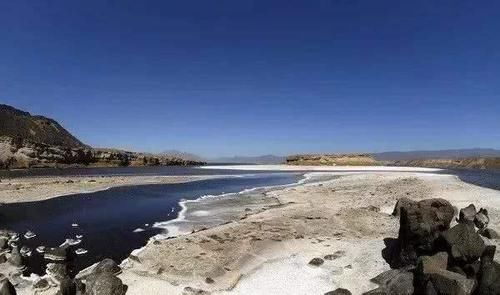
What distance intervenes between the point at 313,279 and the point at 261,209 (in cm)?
1499

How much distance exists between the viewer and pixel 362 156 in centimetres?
14362

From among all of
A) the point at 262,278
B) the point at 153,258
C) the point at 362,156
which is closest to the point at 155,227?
the point at 153,258

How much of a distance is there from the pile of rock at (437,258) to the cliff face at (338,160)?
12317cm

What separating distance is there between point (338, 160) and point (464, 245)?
13050 cm

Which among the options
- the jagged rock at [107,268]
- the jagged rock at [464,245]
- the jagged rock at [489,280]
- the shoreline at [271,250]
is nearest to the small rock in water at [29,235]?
the shoreline at [271,250]

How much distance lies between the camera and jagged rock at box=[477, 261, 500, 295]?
11141 mm

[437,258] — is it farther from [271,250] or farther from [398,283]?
[271,250]

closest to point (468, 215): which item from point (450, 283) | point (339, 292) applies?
point (450, 283)

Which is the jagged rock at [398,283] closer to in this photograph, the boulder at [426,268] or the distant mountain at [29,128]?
the boulder at [426,268]

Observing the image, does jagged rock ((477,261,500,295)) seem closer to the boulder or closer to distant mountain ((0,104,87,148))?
the boulder

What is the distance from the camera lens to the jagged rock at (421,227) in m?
14.5

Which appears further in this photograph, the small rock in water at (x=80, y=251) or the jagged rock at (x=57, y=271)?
the small rock in water at (x=80, y=251)

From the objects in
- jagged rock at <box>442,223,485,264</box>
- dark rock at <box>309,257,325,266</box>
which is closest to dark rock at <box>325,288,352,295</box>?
dark rock at <box>309,257,325,266</box>

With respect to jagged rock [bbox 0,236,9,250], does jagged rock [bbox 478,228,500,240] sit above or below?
above
